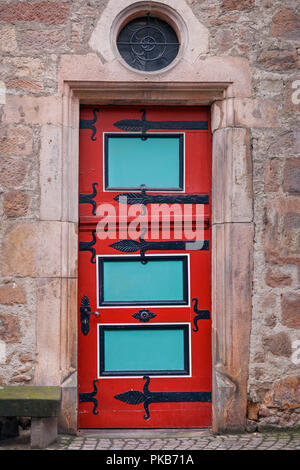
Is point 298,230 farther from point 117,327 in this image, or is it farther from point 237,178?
point 117,327

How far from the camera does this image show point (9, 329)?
3.85 meters

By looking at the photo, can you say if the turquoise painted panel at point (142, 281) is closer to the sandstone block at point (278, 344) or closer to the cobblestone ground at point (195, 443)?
the sandstone block at point (278, 344)

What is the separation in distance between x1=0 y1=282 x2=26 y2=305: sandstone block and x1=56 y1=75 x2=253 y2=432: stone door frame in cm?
30

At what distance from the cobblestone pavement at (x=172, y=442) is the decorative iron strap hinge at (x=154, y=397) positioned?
0.24m

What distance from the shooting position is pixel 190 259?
4.15m

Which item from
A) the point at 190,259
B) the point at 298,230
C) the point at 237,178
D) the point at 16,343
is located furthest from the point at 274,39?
the point at 16,343

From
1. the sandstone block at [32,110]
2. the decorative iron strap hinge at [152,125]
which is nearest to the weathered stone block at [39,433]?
the sandstone block at [32,110]

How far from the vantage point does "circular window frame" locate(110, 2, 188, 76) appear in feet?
13.1

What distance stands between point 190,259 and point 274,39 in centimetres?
173

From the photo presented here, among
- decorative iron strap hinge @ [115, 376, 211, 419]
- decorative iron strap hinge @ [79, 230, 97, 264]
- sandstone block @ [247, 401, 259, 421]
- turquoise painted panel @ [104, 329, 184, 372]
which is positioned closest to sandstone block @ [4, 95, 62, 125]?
decorative iron strap hinge @ [79, 230, 97, 264]

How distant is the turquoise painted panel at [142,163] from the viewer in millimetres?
4172
